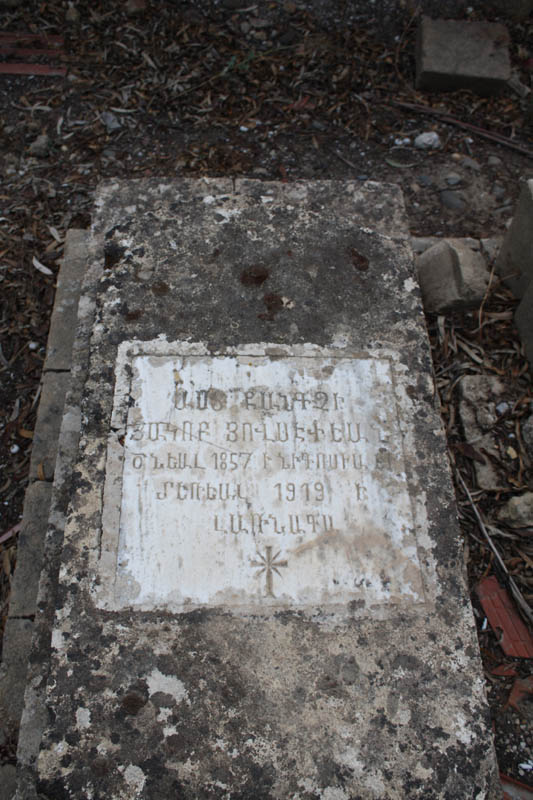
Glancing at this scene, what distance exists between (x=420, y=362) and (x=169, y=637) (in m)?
1.38

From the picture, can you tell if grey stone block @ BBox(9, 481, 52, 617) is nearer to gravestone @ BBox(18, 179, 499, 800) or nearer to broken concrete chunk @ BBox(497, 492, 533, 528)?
gravestone @ BBox(18, 179, 499, 800)

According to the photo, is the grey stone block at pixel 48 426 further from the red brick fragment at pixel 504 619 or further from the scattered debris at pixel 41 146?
the red brick fragment at pixel 504 619

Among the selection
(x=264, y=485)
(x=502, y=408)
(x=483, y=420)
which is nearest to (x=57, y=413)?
(x=264, y=485)

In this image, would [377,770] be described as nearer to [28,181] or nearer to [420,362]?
→ [420,362]

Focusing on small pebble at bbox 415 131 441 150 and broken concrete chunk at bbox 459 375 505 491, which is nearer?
broken concrete chunk at bbox 459 375 505 491

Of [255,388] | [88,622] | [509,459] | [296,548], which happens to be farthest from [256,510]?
[509,459]

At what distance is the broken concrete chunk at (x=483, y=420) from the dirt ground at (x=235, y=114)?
4.40ft

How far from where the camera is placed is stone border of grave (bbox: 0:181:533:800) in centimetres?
251

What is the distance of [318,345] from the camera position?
247cm

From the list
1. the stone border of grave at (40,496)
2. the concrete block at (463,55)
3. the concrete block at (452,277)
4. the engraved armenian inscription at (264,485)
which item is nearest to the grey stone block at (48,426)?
the stone border of grave at (40,496)

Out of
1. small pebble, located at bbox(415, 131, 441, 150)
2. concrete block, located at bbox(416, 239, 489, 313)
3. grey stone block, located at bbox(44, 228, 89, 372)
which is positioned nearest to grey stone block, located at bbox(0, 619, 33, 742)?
grey stone block, located at bbox(44, 228, 89, 372)

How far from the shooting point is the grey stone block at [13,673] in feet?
8.23

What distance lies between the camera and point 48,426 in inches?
125

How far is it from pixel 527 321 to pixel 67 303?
96.3 inches
